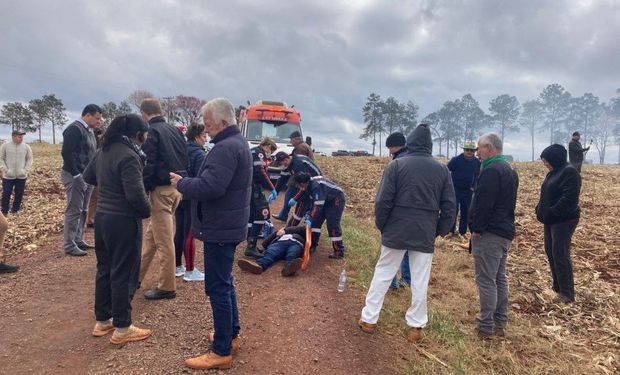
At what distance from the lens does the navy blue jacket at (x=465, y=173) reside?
8.95 meters

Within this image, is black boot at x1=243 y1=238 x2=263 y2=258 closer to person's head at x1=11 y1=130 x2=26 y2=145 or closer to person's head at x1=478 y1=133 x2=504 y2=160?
person's head at x1=478 y1=133 x2=504 y2=160

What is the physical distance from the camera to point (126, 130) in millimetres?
3912

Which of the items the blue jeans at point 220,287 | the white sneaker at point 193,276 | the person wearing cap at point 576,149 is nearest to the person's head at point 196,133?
the white sneaker at point 193,276

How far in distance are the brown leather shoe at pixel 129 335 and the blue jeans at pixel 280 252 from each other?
2.51 meters

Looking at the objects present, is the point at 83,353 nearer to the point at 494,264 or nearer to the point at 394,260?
the point at 394,260

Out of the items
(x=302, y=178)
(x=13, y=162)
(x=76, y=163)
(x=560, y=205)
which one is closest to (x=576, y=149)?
(x=560, y=205)

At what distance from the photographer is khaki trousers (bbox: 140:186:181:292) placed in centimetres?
477

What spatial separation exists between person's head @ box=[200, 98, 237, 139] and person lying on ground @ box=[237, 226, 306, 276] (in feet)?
10.3

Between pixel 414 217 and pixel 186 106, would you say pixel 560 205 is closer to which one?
pixel 414 217

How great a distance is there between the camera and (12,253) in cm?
698

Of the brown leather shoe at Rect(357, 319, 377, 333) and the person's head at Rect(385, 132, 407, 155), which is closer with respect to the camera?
the brown leather shoe at Rect(357, 319, 377, 333)

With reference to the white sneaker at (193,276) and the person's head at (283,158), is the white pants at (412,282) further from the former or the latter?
the person's head at (283,158)

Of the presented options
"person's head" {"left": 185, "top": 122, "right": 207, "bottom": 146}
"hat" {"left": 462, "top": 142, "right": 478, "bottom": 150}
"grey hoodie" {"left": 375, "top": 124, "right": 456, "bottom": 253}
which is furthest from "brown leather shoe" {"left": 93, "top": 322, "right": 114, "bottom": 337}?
"hat" {"left": 462, "top": 142, "right": 478, "bottom": 150}

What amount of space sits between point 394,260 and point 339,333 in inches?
41.9
